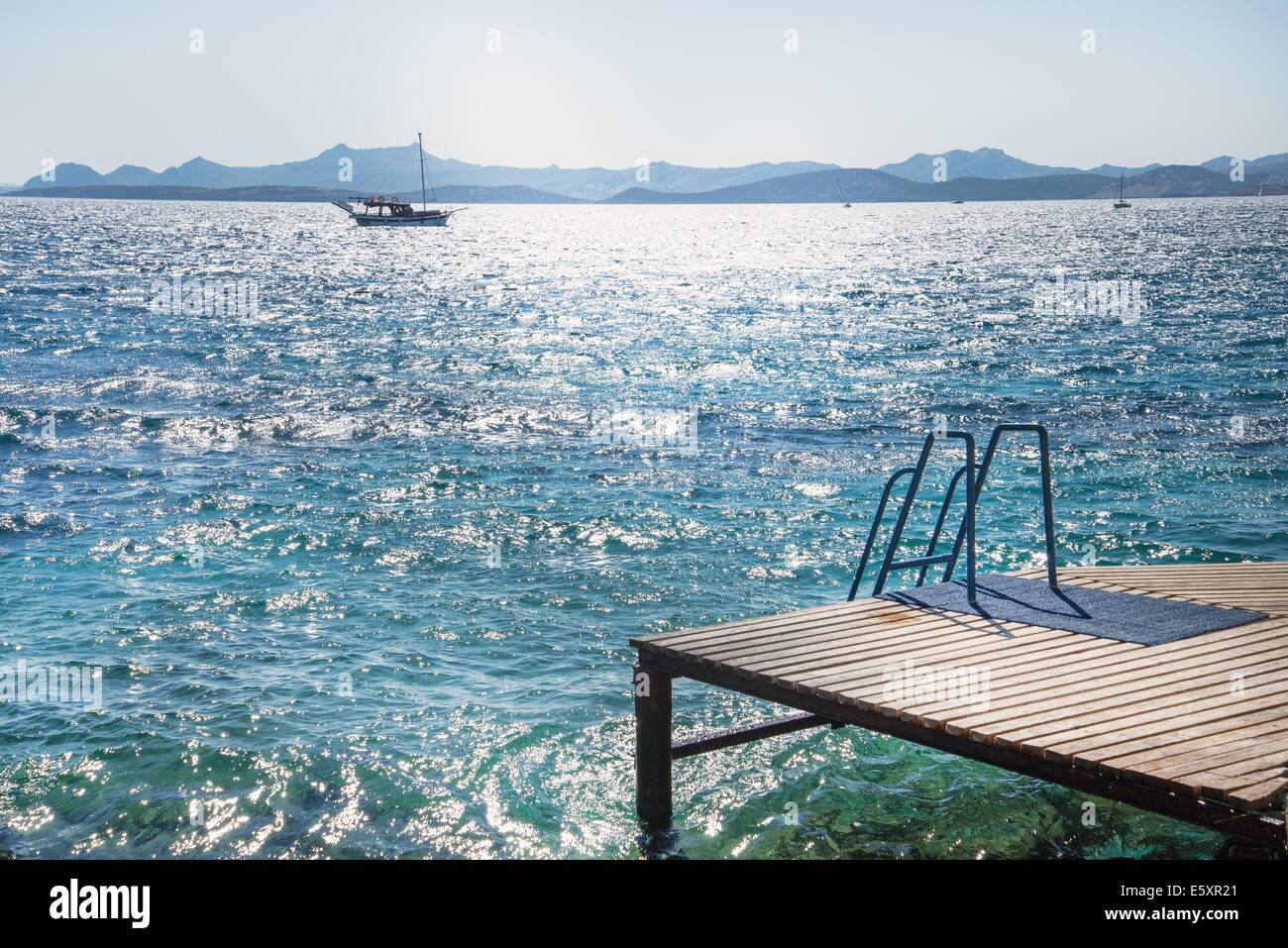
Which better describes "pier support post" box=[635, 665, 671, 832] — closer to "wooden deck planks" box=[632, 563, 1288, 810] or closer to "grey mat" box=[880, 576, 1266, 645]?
"wooden deck planks" box=[632, 563, 1288, 810]

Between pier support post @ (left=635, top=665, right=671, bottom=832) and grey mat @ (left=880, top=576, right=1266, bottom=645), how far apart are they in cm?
214

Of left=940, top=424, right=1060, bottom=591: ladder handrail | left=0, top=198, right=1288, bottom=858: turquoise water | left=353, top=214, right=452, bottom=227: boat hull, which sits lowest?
left=0, top=198, right=1288, bottom=858: turquoise water

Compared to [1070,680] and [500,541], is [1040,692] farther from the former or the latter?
[500,541]

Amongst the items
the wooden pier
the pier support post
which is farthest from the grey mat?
the pier support post

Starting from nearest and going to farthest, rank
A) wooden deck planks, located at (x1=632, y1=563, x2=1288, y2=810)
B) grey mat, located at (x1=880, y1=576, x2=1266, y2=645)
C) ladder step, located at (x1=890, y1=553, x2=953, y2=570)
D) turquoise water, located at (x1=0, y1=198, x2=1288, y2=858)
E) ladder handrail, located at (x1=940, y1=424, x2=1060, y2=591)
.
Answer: wooden deck planks, located at (x1=632, y1=563, x2=1288, y2=810) < grey mat, located at (x1=880, y1=576, x2=1266, y2=645) < ladder handrail, located at (x1=940, y1=424, x2=1060, y2=591) < turquoise water, located at (x1=0, y1=198, x2=1288, y2=858) < ladder step, located at (x1=890, y1=553, x2=953, y2=570)

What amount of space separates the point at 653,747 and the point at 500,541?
307 inches

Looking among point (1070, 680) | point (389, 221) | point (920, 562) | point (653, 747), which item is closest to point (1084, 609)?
point (920, 562)

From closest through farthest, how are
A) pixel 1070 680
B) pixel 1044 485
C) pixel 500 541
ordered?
1. pixel 1070 680
2. pixel 1044 485
3. pixel 500 541

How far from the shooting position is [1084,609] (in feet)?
26.7

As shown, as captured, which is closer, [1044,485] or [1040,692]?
[1040,692]

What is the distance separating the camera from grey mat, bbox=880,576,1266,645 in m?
7.53

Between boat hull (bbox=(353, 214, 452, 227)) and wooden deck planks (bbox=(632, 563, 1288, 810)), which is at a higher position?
boat hull (bbox=(353, 214, 452, 227))

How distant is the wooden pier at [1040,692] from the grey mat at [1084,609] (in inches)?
5.5

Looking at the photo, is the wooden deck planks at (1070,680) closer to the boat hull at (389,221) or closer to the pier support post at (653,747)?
the pier support post at (653,747)
